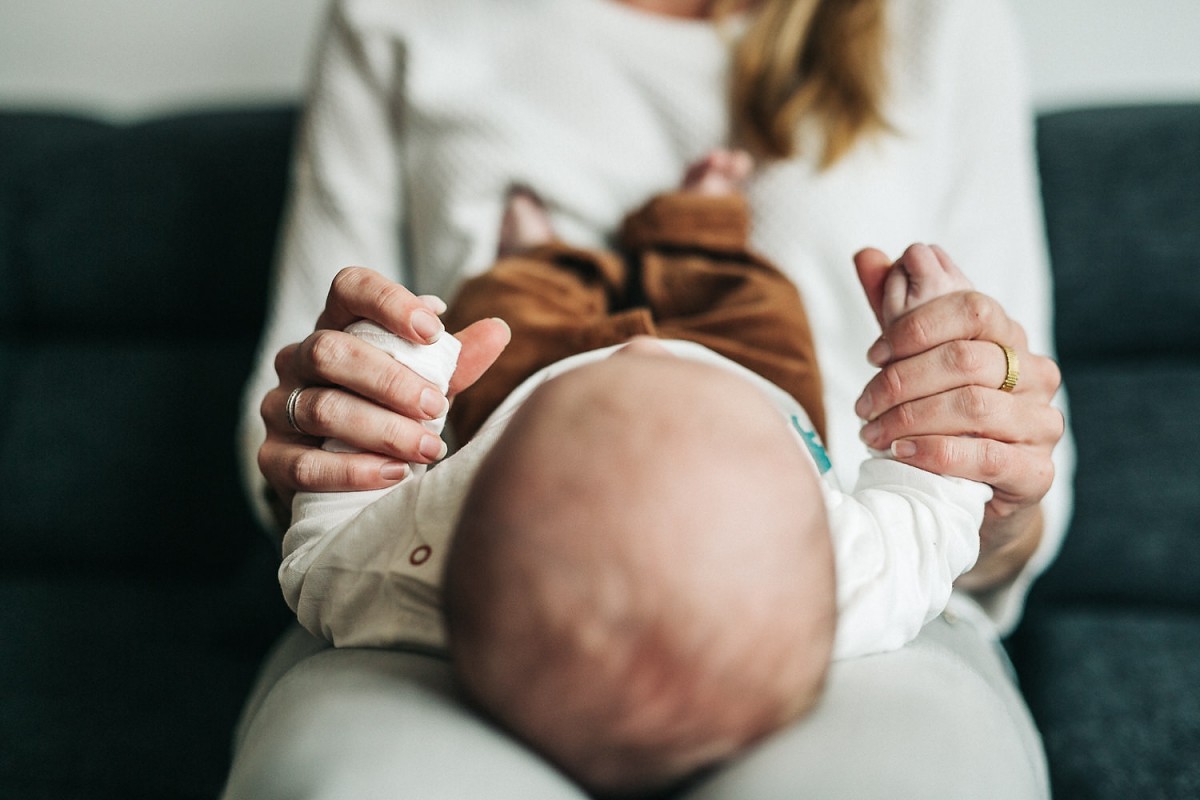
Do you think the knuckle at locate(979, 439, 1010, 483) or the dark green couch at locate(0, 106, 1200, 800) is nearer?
the knuckle at locate(979, 439, 1010, 483)

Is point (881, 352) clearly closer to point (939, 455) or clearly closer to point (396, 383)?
point (939, 455)

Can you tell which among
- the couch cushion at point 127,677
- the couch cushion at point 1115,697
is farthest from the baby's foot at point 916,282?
the couch cushion at point 127,677

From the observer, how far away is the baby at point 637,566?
1.26 ft

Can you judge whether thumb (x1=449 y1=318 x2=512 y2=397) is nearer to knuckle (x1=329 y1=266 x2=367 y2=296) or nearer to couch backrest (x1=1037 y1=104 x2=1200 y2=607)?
knuckle (x1=329 y1=266 x2=367 y2=296)

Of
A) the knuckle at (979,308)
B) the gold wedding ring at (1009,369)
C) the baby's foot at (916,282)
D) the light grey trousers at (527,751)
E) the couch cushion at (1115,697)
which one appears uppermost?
the baby's foot at (916,282)

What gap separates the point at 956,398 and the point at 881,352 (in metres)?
0.05

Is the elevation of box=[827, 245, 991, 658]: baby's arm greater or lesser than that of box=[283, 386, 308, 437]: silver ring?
lesser

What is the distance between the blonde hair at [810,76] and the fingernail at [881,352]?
1.10ft

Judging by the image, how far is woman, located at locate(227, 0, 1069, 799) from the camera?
499mm

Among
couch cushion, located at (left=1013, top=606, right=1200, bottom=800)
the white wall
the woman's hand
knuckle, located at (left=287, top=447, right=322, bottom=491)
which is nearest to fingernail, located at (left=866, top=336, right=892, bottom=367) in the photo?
the woman's hand

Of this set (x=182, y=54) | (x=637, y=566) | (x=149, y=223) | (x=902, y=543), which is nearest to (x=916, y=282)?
(x=902, y=543)

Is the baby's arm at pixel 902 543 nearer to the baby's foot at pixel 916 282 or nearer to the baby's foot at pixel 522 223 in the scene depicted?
the baby's foot at pixel 916 282

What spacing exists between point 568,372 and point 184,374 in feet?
2.97

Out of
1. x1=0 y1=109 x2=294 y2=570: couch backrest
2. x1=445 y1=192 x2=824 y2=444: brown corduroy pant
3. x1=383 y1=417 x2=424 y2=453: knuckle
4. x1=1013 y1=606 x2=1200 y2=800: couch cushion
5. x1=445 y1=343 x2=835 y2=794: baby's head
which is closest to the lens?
x1=445 y1=343 x2=835 y2=794: baby's head
